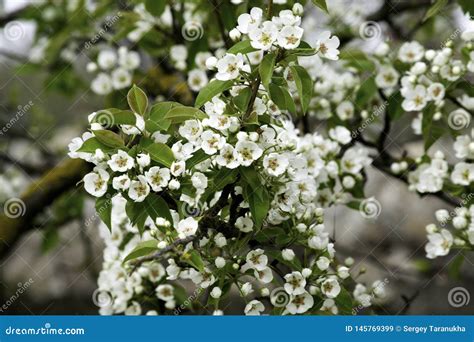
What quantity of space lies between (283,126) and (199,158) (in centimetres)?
33

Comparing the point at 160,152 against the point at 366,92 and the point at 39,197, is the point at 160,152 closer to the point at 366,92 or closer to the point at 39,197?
the point at 366,92

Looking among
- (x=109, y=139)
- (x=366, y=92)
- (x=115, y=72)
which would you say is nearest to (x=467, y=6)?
(x=366, y=92)

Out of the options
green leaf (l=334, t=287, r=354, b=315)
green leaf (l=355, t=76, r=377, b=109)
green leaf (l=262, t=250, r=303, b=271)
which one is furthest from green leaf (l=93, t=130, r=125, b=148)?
green leaf (l=355, t=76, r=377, b=109)

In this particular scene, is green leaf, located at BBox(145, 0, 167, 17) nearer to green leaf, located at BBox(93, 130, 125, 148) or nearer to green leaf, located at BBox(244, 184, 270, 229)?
green leaf, located at BBox(93, 130, 125, 148)

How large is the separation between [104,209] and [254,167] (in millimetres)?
457

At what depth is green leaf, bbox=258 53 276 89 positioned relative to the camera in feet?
6.30

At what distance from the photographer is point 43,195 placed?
→ 3.62 meters

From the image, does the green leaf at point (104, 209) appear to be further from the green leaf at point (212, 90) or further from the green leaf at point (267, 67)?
the green leaf at point (267, 67)

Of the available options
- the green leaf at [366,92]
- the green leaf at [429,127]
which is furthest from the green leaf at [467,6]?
the green leaf at [366,92]

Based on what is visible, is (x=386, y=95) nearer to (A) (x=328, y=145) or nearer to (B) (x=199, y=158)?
(A) (x=328, y=145)

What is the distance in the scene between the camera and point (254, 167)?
2016 mm

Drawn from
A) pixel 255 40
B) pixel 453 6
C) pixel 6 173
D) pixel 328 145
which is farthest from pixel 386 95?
pixel 6 173

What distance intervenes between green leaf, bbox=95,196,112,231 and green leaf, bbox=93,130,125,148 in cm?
16

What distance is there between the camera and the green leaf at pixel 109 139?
6.63ft
